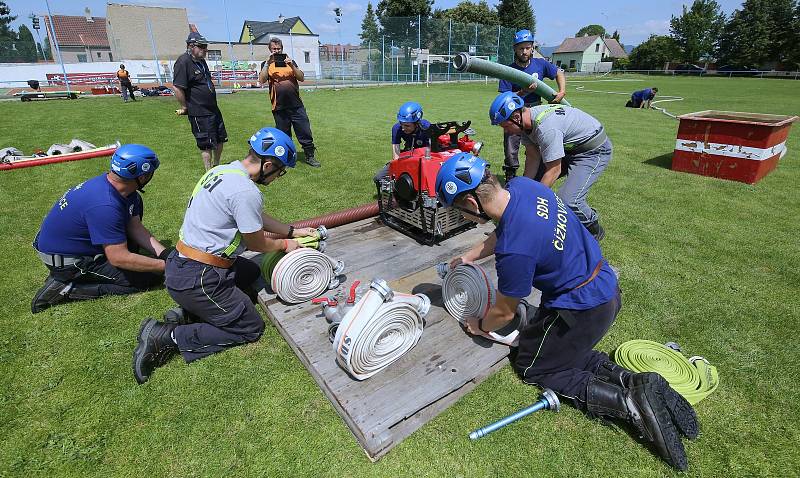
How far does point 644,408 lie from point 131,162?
4.18 metres

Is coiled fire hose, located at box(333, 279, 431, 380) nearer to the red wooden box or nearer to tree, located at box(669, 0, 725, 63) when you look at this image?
the red wooden box

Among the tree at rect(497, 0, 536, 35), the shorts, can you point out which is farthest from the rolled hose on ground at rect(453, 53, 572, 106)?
the tree at rect(497, 0, 536, 35)

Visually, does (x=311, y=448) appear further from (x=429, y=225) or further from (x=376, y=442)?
(x=429, y=225)

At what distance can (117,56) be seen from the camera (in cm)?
5206

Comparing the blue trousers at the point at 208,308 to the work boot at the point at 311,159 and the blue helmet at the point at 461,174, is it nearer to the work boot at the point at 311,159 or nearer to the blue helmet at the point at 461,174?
the blue helmet at the point at 461,174

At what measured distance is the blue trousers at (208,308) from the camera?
10.5 ft

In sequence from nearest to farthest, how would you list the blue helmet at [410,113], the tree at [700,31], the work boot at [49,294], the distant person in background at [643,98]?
the work boot at [49,294]
the blue helmet at [410,113]
the distant person in background at [643,98]
the tree at [700,31]

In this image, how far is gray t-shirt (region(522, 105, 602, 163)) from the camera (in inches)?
165

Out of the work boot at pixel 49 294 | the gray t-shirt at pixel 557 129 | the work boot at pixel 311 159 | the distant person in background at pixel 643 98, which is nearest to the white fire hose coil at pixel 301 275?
the work boot at pixel 49 294

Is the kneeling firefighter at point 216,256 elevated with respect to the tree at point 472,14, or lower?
lower

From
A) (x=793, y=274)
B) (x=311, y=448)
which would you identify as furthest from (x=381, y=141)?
(x=311, y=448)

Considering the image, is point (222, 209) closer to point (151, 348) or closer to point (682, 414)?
point (151, 348)

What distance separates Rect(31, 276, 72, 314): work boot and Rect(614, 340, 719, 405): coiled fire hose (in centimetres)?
503

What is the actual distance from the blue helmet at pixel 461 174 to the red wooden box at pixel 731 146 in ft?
24.2
